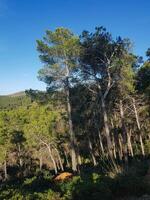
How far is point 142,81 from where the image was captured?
2994 centimetres

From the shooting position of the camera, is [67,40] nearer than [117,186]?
No

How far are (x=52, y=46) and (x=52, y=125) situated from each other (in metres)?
17.8

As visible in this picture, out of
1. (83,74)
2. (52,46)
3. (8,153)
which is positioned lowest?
(8,153)

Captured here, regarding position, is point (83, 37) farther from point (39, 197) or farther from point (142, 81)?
point (39, 197)

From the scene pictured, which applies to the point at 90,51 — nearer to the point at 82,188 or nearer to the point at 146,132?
the point at 82,188

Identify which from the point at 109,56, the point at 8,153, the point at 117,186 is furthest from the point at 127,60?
the point at 8,153

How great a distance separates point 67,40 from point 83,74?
9.75ft

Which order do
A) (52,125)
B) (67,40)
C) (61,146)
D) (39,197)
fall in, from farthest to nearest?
(61,146) → (52,125) → (67,40) → (39,197)

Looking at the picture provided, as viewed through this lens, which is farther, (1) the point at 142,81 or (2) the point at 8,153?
(2) the point at 8,153

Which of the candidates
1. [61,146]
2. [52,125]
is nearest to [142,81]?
[52,125]

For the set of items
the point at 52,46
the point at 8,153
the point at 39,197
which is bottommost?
the point at 39,197

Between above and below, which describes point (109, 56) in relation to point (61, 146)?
above

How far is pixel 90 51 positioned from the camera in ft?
80.8

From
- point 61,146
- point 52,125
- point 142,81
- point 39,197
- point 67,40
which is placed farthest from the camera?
point 61,146
